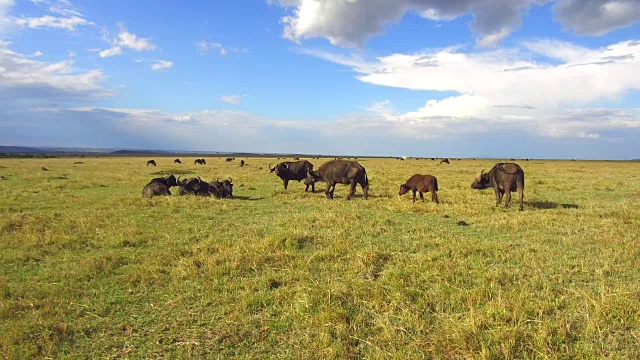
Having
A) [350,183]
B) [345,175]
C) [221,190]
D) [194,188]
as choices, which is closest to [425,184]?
[350,183]

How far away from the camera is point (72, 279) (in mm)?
7273

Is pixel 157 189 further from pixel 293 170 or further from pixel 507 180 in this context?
pixel 507 180

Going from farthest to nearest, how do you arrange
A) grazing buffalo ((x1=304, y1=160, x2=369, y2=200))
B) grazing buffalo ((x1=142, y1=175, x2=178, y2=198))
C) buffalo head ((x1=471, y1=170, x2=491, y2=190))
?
grazing buffalo ((x1=142, y1=175, x2=178, y2=198)), grazing buffalo ((x1=304, y1=160, x2=369, y2=200)), buffalo head ((x1=471, y1=170, x2=491, y2=190))

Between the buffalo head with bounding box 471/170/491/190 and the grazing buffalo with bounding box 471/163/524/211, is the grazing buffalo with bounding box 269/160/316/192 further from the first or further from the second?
the grazing buffalo with bounding box 471/163/524/211

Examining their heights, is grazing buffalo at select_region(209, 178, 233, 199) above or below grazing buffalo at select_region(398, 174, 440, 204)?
below

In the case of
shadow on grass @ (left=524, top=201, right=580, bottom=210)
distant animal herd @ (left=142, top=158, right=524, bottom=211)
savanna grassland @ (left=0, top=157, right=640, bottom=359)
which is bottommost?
savanna grassland @ (left=0, top=157, right=640, bottom=359)

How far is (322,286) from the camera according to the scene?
21.5 feet

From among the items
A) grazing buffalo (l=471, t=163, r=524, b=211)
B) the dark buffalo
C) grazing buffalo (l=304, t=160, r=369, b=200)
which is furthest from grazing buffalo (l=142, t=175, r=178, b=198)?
grazing buffalo (l=471, t=163, r=524, b=211)

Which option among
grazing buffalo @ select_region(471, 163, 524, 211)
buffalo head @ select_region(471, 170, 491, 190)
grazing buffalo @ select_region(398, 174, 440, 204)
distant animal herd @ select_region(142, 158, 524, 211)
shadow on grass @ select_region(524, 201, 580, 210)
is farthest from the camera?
buffalo head @ select_region(471, 170, 491, 190)

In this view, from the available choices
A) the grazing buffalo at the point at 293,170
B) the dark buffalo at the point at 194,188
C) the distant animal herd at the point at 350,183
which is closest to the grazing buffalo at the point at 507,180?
the distant animal herd at the point at 350,183

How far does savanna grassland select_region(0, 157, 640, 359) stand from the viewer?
4918 mm

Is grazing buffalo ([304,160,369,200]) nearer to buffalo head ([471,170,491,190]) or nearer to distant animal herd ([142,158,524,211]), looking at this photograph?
distant animal herd ([142,158,524,211])

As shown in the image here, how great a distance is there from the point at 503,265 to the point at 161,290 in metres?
6.51

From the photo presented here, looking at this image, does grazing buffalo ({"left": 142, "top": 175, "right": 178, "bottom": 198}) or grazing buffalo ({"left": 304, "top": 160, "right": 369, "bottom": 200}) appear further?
grazing buffalo ({"left": 142, "top": 175, "right": 178, "bottom": 198})
